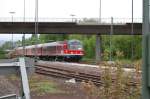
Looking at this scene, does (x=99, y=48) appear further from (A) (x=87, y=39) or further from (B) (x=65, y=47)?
(A) (x=87, y=39)

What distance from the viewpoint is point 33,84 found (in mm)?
26047

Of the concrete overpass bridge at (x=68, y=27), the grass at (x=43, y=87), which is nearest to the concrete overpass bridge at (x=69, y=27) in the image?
the concrete overpass bridge at (x=68, y=27)

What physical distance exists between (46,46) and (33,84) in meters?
38.7

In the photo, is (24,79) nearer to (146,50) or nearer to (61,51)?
(146,50)

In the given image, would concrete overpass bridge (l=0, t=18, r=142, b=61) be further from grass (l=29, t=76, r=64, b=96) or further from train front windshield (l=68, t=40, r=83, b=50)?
grass (l=29, t=76, r=64, b=96)

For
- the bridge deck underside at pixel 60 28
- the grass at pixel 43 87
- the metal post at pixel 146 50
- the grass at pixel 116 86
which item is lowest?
the grass at pixel 43 87

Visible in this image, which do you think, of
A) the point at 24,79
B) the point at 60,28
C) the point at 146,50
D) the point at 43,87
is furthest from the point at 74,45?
the point at 146,50

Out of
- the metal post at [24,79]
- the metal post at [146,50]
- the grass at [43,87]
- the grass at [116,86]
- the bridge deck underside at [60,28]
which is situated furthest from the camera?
the bridge deck underside at [60,28]

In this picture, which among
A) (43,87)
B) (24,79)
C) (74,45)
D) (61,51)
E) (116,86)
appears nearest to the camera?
(24,79)

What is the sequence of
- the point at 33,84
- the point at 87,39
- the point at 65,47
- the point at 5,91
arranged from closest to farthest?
the point at 5,91 < the point at 33,84 < the point at 65,47 < the point at 87,39

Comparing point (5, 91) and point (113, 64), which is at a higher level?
point (113, 64)

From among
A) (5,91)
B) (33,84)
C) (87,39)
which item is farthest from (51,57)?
(5,91)

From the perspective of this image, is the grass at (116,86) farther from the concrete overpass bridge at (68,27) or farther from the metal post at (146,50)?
the concrete overpass bridge at (68,27)

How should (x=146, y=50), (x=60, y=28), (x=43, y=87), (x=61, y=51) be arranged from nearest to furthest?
(x=146, y=50) → (x=43, y=87) → (x=61, y=51) → (x=60, y=28)
